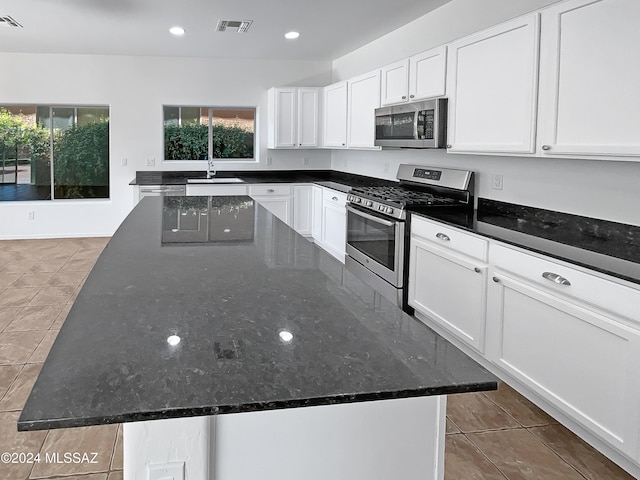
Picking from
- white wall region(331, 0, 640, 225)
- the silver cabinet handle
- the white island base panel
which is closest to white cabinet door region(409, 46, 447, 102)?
white wall region(331, 0, 640, 225)

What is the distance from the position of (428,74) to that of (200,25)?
7.86ft

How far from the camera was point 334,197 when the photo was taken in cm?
607

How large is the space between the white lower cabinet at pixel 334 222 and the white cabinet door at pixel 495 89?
6.64 feet

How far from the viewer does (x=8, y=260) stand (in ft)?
20.1

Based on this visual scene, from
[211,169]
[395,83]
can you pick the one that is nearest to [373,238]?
[395,83]

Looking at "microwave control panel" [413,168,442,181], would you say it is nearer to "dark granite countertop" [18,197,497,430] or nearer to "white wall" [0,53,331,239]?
"dark granite countertop" [18,197,497,430]

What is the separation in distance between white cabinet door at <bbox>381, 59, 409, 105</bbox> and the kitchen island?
328 centimetres

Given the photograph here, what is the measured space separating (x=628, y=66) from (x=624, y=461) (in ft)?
5.27

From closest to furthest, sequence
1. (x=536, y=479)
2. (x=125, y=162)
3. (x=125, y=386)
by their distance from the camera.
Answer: (x=125, y=386) < (x=536, y=479) < (x=125, y=162)

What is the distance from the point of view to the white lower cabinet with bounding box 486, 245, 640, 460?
2.11m

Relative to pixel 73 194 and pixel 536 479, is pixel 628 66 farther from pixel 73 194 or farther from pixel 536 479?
pixel 73 194

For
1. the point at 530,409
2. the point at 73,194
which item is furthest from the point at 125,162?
the point at 530,409

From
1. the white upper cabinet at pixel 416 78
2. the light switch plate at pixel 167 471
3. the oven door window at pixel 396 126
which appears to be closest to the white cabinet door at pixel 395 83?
the white upper cabinet at pixel 416 78

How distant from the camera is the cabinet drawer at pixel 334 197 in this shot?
5.79 m
